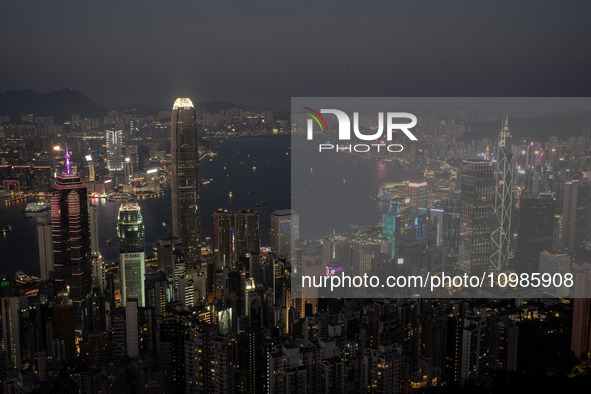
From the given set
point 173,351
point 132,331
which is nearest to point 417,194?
point 173,351

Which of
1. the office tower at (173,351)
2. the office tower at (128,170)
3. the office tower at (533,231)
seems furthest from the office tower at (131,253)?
the office tower at (533,231)

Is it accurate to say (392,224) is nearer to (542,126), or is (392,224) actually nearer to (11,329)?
(542,126)

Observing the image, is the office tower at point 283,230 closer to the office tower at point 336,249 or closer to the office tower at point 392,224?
the office tower at point 336,249

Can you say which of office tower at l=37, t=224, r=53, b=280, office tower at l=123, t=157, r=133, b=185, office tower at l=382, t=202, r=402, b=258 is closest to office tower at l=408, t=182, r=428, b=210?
office tower at l=382, t=202, r=402, b=258

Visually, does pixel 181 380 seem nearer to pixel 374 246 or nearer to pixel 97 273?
pixel 374 246

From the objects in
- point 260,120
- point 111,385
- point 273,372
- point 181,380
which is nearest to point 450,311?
point 273,372

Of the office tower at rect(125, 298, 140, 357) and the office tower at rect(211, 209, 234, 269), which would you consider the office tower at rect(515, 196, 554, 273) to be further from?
the office tower at rect(211, 209, 234, 269)
